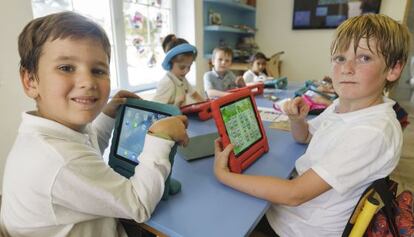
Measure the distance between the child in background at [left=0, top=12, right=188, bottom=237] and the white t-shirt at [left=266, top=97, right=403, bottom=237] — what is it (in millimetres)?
389

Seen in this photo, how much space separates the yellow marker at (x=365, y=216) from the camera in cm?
60

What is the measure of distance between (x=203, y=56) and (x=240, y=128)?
8.27ft

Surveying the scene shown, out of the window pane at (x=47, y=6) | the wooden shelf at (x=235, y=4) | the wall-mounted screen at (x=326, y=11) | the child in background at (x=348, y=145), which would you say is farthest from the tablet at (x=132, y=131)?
the wall-mounted screen at (x=326, y=11)

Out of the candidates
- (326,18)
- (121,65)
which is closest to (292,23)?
(326,18)

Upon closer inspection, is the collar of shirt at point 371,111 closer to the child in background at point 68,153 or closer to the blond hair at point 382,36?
the blond hair at point 382,36

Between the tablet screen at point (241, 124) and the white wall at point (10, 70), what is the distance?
1.33m

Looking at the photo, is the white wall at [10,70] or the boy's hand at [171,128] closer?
the boy's hand at [171,128]

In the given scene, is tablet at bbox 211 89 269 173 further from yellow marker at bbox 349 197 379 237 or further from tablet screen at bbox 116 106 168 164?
yellow marker at bbox 349 197 379 237

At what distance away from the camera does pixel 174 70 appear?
1820 millimetres

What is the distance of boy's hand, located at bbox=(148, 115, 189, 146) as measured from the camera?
2.19 ft

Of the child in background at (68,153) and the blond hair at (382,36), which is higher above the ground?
the blond hair at (382,36)

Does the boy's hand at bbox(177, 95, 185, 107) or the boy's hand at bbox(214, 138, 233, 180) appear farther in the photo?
the boy's hand at bbox(177, 95, 185, 107)

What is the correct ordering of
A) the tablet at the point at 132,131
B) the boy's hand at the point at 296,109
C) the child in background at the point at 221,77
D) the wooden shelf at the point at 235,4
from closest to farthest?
the tablet at the point at 132,131
the boy's hand at the point at 296,109
the child in background at the point at 221,77
the wooden shelf at the point at 235,4

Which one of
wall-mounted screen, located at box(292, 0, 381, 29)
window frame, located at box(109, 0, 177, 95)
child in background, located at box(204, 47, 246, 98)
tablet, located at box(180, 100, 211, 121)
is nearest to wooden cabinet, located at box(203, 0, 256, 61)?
wall-mounted screen, located at box(292, 0, 381, 29)
